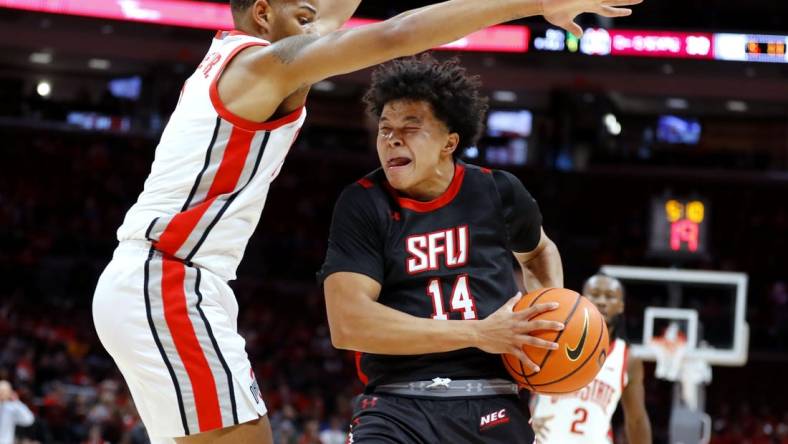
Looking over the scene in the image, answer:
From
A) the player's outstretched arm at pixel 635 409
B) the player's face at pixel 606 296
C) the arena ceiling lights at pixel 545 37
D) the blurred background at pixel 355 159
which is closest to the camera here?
the player's outstretched arm at pixel 635 409

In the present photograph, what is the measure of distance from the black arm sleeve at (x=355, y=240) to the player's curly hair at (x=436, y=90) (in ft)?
1.11

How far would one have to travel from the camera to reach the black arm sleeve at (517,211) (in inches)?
141

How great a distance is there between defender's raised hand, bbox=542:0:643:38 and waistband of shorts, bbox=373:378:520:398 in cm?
110

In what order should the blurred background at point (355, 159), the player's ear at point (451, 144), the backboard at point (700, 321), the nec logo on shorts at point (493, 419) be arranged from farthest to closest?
the blurred background at point (355, 159) → the backboard at point (700, 321) → the player's ear at point (451, 144) → the nec logo on shorts at point (493, 419)

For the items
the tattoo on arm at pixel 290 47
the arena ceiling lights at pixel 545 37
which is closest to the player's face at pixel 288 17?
the tattoo on arm at pixel 290 47

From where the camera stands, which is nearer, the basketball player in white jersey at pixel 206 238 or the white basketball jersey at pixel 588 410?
the basketball player in white jersey at pixel 206 238

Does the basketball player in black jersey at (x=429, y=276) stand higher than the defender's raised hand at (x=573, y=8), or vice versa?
the defender's raised hand at (x=573, y=8)

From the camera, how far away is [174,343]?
3094mm

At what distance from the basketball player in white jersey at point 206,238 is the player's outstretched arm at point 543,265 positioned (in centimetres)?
98

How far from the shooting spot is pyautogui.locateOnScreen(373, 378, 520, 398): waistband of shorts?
3.33 meters

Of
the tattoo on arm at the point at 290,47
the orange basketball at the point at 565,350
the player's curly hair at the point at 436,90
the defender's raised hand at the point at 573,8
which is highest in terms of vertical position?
the defender's raised hand at the point at 573,8

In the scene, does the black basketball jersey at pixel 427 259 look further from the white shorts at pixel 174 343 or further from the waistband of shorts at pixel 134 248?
the waistband of shorts at pixel 134 248

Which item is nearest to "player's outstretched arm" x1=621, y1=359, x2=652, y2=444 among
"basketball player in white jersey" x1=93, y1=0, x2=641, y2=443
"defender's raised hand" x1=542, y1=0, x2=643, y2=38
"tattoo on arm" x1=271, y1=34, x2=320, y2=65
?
"basketball player in white jersey" x1=93, y1=0, x2=641, y2=443

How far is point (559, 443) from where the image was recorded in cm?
566
